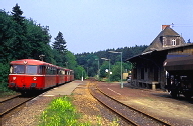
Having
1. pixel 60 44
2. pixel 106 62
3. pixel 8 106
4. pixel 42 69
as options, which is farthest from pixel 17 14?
pixel 106 62

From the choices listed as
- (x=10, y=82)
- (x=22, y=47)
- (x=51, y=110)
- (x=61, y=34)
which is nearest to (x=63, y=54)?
(x=61, y=34)

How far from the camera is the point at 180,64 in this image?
19.4 m

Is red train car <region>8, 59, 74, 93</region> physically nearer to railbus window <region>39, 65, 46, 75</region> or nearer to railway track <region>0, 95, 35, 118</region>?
railbus window <region>39, 65, 46, 75</region>

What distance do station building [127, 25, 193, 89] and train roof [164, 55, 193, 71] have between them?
2.90m

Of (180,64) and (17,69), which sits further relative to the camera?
(17,69)

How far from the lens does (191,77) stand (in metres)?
18.7

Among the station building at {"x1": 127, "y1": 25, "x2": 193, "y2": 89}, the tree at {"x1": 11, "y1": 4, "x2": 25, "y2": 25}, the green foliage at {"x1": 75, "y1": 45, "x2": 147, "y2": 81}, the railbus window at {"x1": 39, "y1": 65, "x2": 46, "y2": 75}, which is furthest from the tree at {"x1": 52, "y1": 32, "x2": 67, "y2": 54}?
the railbus window at {"x1": 39, "y1": 65, "x2": 46, "y2": 75}

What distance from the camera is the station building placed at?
3011 centimetres

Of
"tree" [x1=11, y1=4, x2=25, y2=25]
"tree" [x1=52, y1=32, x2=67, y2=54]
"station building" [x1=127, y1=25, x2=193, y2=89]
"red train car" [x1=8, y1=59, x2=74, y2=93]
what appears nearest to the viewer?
"red train car" [x1=8, y1=59, x2=74, y2=93]

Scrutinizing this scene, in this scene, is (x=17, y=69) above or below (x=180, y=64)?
below

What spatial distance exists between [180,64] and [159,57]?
46.1 ft

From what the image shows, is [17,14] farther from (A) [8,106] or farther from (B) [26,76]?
(A) [8,106]

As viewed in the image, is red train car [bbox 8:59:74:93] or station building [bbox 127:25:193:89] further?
station building [bbox 127:25:193:89]

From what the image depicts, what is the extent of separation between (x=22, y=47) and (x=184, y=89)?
2274cm
